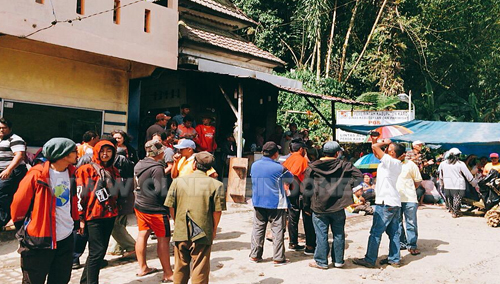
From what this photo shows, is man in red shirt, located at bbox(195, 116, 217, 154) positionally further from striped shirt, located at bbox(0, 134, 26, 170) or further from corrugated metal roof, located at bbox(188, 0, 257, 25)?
corrugated metal roof, located at bbox(188, 0, 257, 25)

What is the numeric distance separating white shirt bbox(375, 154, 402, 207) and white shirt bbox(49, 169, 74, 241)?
13.6 feet

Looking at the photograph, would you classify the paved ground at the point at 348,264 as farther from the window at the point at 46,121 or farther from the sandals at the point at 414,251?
the window at the point at 46,121

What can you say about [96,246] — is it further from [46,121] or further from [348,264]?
[46,121]

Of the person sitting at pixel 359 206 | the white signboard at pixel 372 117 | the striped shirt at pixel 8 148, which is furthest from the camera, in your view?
the white signboard at pixel 372 117

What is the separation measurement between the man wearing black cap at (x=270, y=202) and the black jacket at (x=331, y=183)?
1.45ft

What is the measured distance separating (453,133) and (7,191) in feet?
40.3

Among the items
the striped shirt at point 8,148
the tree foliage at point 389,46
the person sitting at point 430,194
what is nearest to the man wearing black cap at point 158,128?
the striped shirt at point 8,148

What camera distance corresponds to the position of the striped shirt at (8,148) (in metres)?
6.22

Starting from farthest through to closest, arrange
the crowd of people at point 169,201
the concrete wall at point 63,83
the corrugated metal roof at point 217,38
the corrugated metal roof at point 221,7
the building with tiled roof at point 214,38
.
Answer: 1. the corrugated metal roof at point 221,7
2. the corrugated metal roof at point 217,38
3. the building with tiled roof at point 214,38
4. the concrete wall at point 63,83
5. the crowd of people at point 169,201

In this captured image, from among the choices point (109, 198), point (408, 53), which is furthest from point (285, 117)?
point (109, 198)

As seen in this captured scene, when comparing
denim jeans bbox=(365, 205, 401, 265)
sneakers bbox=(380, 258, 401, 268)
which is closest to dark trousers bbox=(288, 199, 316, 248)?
denim jeans bbox=(365, 205, 401, 265)

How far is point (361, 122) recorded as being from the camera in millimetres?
14734

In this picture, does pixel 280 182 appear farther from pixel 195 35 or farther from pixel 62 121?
pixel 195 35

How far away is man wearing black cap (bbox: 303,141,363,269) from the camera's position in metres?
5.58
